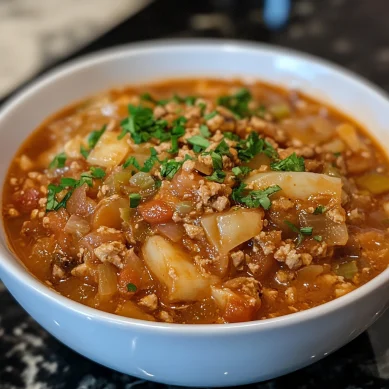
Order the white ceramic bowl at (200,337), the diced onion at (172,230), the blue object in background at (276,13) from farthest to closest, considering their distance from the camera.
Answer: the blue object in background at (276,13) < the diced onion at (172,230) < the white ceramic bowl at (200,337)

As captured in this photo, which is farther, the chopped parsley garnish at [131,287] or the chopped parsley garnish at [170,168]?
the chopped parsley garnish at [170,168]

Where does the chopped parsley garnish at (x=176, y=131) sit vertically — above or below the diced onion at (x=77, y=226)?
above

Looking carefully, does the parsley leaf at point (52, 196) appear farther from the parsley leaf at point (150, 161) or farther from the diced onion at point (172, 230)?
the diced onion at point (172, 230)

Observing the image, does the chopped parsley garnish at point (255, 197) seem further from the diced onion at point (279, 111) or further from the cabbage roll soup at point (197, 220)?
the diced onion at point (279, 111)

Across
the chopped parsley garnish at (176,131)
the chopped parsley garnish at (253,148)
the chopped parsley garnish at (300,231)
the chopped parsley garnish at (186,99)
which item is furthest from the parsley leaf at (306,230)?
the chopped parsley garnish at (186,99)

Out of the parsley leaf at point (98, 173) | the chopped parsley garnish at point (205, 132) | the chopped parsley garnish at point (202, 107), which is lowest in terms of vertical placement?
the parsley leaf at point (98, 173)

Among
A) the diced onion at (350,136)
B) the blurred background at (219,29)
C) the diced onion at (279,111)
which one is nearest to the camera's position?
the diced onion at (350,136)

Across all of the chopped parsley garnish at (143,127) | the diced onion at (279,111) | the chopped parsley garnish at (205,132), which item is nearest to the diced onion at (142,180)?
the chopped parsley garnish at (143,127)
